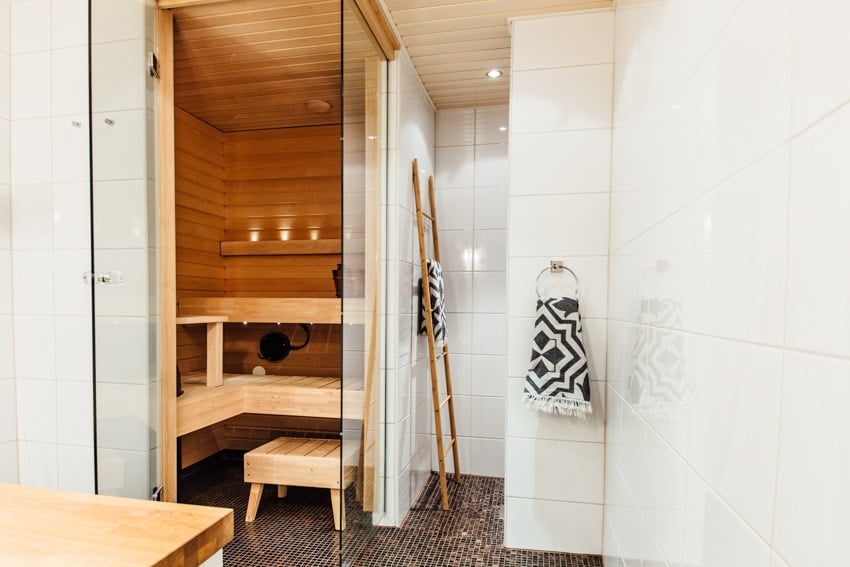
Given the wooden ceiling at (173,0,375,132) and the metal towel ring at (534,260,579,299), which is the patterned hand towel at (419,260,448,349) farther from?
the wooden ceiling at (173,0,375,132)

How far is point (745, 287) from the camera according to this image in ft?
2.10

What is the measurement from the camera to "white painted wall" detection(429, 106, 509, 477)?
294cm

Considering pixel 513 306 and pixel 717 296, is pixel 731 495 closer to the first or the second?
pixel 717 296

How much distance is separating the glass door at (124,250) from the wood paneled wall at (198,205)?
52.2 inches

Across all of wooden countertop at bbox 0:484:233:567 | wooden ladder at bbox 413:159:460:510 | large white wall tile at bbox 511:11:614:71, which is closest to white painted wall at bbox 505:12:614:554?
large white wall tile at bbox 511:11:614:71

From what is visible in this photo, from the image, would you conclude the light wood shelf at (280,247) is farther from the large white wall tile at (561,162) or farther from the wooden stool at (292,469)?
the large white wall tile at (561,162)

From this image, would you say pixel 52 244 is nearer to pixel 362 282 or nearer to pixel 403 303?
pixel 362 282

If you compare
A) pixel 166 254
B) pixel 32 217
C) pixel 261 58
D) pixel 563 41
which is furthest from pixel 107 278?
pixel 563 41

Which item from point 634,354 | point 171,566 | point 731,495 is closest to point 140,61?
point 171,566

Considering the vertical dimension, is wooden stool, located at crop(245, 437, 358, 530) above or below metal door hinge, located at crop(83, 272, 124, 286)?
below

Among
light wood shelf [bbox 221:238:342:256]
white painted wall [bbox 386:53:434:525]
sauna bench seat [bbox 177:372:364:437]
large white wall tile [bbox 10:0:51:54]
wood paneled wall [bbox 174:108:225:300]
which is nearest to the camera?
large white wall tile [bbox 10:0:51:54]

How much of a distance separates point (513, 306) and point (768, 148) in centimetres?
148

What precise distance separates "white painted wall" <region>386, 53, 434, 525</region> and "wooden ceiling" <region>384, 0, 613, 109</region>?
121mm

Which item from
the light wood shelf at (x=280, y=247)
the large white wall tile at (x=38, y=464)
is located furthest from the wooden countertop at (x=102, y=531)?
the light wood shelf at (x=280, y=247)
